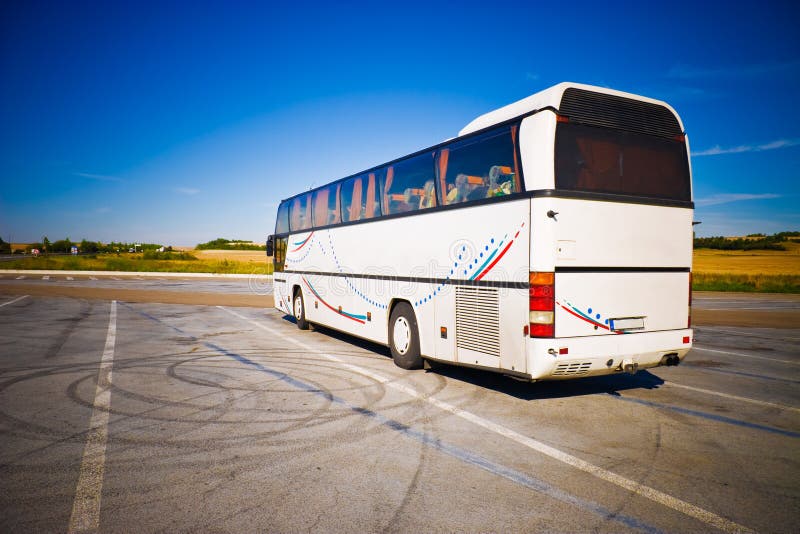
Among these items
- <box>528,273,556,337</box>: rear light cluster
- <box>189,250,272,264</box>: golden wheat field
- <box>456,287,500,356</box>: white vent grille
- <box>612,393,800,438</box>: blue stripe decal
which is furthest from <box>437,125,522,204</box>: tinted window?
<box>189,250,272,264</box>: golden wheat field

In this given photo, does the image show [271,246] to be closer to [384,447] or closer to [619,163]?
[619,163]

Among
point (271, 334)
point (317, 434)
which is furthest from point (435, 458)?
point (271, 334)

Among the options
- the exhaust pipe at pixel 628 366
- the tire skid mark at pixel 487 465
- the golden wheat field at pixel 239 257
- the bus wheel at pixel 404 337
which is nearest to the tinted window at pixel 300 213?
the bus wheel at pixel 404 337

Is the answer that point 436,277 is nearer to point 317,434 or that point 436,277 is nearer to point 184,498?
point 317,434

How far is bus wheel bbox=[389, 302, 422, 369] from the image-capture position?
816 cm

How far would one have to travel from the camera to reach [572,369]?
5.80 meters

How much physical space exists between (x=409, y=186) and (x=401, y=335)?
245 centimetres

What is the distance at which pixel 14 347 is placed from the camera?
1008cm

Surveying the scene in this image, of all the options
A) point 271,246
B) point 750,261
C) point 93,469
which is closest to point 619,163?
point 93,469

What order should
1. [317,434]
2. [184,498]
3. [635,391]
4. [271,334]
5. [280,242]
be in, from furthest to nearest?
[280,242]
[271,334]
[635,391]
[317,434]
[184,498]

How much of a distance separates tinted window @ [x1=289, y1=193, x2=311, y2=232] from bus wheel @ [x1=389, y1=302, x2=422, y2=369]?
5.12m

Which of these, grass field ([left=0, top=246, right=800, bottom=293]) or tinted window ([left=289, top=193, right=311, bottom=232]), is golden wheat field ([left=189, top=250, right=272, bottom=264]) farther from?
tinted window ([left=289, top=193, right=311, bottom=232])

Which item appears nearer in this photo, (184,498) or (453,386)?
(184,498)

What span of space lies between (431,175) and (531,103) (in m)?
2.03
